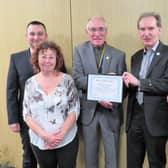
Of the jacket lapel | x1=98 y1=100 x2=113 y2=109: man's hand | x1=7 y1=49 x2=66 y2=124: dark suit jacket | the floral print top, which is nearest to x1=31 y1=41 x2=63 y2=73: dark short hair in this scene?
the floral print top

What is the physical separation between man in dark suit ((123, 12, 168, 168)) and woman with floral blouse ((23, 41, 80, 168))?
483 millimetres

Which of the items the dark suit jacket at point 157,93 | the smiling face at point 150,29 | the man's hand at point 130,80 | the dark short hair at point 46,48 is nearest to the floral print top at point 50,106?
the dark short hair at point 46,48

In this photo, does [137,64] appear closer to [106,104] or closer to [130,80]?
[130,80]

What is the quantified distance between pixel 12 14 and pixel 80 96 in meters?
1.17

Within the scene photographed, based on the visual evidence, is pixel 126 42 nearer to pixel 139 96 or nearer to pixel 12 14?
pixel 139 96

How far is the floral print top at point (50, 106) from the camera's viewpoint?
244 centimetres

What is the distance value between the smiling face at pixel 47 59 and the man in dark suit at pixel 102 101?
12.1 inches

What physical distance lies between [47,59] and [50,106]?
358 mm

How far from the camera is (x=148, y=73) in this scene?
2457mm

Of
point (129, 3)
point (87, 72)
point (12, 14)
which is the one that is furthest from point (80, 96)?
point (12, 14)

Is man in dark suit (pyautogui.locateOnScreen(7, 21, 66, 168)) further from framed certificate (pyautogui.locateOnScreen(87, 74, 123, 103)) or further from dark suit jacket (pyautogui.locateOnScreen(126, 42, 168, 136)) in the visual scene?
dark suit jacket (pyautogui.locateOnScreen(126, 42, 168, 136))

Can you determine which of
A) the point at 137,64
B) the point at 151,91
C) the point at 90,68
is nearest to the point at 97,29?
the point at 90,68

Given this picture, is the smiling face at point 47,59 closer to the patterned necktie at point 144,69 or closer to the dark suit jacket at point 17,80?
the dark suit jacket at point 17,80

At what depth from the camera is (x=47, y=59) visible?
248cm
